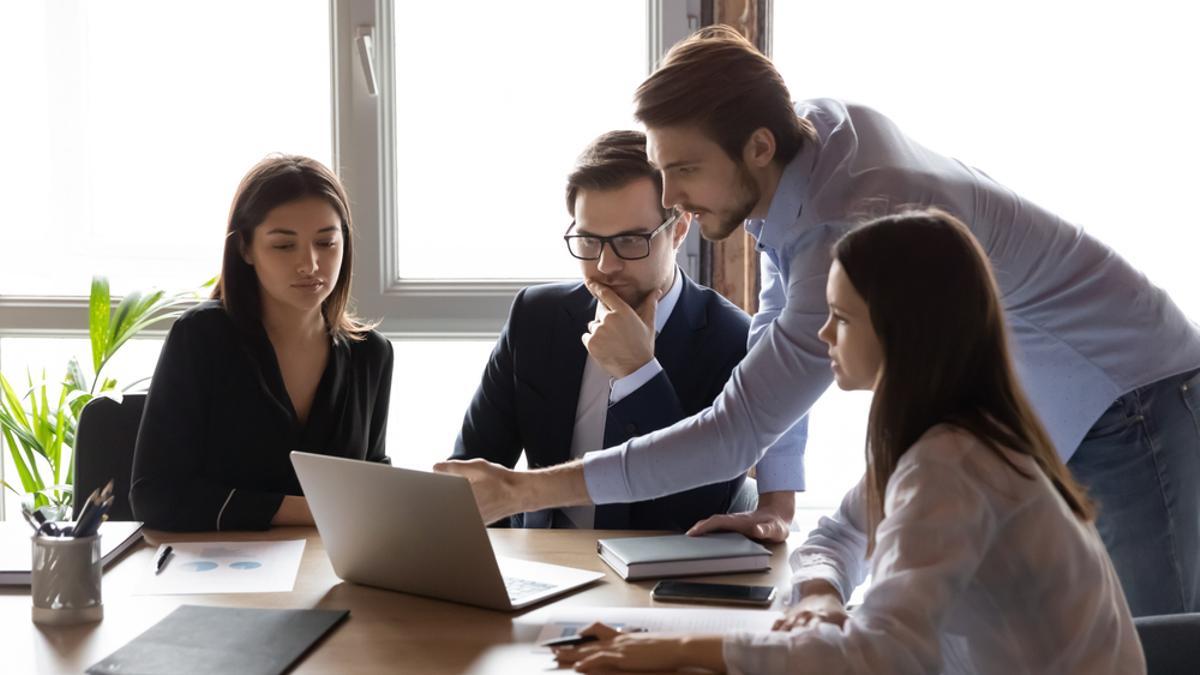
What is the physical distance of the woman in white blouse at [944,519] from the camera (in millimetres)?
1200

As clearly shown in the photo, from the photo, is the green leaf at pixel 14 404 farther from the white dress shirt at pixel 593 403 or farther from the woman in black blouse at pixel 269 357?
the white dress shirt at pixel 593 403

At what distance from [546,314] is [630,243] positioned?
247 millimetres

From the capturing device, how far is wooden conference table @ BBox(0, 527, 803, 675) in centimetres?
138

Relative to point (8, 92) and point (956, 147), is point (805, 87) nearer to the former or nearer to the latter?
point (956, 147)

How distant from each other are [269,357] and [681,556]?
929mm

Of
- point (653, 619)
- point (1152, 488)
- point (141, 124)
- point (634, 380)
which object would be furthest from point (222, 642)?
point (141, 124)

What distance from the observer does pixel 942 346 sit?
130cm

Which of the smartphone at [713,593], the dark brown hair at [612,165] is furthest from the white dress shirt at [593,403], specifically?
the smartphone at [713,593]

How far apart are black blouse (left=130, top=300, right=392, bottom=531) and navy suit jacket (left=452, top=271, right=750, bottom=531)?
0.24m

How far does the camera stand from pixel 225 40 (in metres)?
3.30

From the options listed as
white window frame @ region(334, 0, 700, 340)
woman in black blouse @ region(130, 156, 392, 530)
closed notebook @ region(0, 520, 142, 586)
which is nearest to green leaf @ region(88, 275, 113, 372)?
white window frame @ region(334, 0, 700, 340)

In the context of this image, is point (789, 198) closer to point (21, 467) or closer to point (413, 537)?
point (413, 537)

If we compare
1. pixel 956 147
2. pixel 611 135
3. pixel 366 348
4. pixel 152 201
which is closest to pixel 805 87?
pixel 956 147

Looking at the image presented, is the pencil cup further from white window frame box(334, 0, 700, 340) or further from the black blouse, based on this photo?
white window frame box(334, 0, 700, 340)
